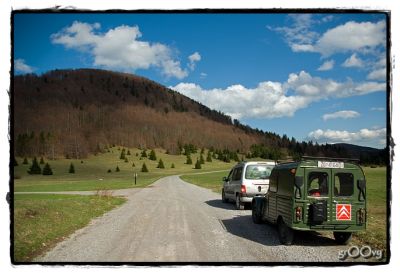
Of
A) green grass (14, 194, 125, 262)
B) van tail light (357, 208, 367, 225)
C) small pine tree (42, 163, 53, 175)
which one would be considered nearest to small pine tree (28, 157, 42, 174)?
small pine tree (42, 163, 53, 175)

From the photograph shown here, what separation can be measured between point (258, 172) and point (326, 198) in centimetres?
917

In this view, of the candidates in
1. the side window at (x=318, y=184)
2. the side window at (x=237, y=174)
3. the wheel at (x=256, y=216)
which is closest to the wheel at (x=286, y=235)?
the side window at (x=318, y=184)

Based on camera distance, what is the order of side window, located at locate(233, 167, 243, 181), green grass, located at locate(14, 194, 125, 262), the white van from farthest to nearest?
side window, located at locate(233, 167, 243, 181), the white van, green grass, located at locate(14, 194, 125, 262)

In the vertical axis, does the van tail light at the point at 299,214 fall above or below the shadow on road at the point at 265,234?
above

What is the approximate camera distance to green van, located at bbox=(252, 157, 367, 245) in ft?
32.1

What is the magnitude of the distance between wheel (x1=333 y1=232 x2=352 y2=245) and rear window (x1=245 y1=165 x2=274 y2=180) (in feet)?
27.6

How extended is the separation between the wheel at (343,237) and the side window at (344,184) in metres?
1.19

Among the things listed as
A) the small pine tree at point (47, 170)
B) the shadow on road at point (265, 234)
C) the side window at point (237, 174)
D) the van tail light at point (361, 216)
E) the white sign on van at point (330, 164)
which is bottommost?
the small pine tree at point (47, 170)

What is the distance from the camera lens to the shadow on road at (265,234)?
10.7 meters

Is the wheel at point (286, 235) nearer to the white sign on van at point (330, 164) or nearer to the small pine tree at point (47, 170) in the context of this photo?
the white sign on van at point (330, 164)

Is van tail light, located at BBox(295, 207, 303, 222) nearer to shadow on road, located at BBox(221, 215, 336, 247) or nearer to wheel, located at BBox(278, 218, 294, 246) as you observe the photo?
wheel, located at BBox(278, 218, 294, 246)

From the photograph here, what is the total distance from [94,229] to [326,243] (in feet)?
23.0

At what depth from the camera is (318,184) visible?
10086 millimetres

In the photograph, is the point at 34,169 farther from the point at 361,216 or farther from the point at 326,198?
the point at 361,216
